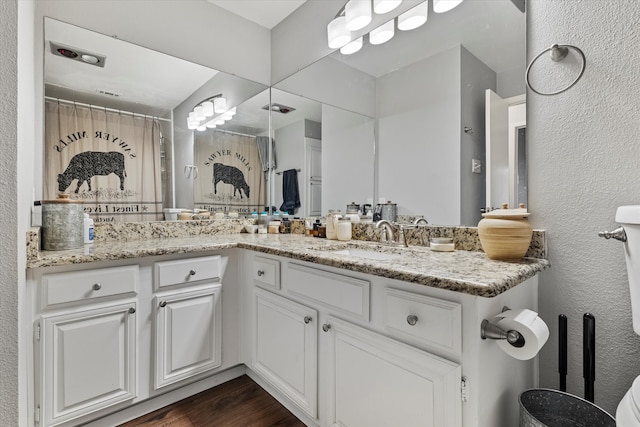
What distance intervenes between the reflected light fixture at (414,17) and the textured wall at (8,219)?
5.31 feet

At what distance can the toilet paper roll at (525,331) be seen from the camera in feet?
2.71

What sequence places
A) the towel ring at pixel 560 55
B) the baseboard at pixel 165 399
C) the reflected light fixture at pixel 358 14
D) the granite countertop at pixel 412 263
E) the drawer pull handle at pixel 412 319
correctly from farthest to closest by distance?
the reflected light fixture at pixel 358 14
the baseboard at pixel 165 399
the towel ring at pixel 560 55
the drawer pull handle at pixel 412 319
the granite countertop at pixel 412 263

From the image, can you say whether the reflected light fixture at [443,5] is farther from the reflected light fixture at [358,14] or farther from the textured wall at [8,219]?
the textured wall at [8,219]

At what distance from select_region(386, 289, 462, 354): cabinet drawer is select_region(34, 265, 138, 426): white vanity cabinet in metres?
1.17

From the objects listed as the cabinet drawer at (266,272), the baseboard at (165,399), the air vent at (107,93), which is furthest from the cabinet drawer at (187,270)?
the air vent at (107,93)

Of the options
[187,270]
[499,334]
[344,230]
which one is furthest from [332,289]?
[187,270]

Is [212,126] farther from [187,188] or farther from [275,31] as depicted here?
[275,31]

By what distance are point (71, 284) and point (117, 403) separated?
592mm

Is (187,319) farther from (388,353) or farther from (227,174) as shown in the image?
(227,174)

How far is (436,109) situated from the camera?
1.55 metres

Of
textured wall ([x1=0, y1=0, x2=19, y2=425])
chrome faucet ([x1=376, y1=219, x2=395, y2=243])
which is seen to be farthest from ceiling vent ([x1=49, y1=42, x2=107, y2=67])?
chrome faucet ([x1=376, y1=219, x2=395, y2=243])

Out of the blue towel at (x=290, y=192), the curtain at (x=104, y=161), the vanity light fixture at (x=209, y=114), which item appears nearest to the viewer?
the curtain at (x=104, y=161)

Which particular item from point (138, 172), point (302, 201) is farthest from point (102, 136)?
point (302, 201)

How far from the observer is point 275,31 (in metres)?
2.55
